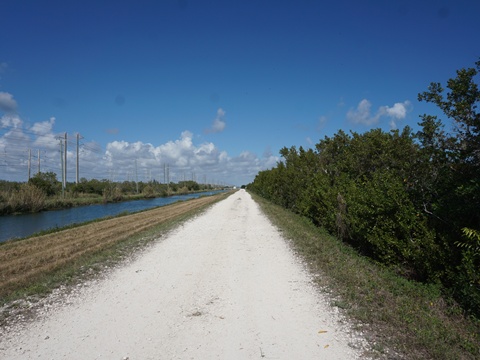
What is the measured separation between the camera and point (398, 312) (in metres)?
4.76

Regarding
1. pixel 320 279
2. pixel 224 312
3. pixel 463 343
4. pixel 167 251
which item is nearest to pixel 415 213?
pixel 320 279

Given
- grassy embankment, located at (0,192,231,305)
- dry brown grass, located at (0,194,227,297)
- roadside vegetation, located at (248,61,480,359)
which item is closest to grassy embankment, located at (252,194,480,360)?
roadside vegetation, located at (248,61,480,359)

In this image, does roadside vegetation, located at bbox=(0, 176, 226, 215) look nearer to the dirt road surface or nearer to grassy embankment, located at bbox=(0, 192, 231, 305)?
grassy embankment, located at bbox=(0, 192, 231, 305)

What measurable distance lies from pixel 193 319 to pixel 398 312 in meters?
3.13

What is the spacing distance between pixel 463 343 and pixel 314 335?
5.95 ft

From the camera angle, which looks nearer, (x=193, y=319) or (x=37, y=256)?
(x=193, y=319)

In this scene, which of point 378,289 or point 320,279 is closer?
point 378,289

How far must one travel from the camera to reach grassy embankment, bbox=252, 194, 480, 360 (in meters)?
3.79

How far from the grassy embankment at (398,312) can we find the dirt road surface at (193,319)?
1.20 ft

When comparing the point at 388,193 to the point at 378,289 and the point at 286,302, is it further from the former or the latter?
the point at 286,302

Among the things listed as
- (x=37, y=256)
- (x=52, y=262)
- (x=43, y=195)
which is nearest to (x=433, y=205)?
(x=52, y=262)

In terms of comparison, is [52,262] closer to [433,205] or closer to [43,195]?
[433,205]

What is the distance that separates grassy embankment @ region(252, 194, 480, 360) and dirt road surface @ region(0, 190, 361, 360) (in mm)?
365

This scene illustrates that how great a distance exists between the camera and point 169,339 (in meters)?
4.10
